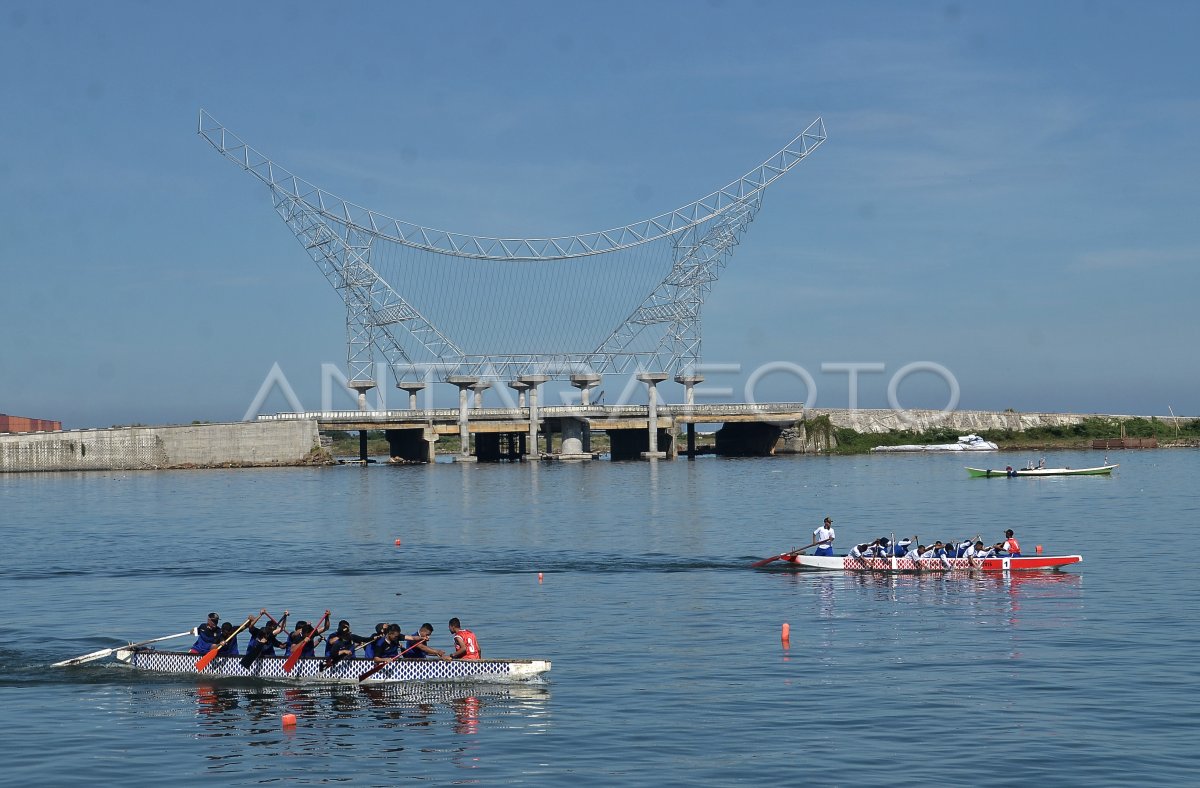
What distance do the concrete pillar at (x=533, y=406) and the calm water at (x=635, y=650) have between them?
81.2 metres

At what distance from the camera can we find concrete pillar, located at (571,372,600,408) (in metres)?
165

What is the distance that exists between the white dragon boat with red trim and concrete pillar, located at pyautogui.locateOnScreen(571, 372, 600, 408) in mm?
114876

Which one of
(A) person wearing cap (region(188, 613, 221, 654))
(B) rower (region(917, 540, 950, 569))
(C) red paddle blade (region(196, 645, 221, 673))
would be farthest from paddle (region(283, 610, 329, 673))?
(B) rower (region(917, 540, 950, 569))

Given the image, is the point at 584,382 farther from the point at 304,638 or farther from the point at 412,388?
the point at 304,638

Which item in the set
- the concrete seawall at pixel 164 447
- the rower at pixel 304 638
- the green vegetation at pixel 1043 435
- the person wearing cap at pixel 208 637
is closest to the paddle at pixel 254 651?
the rower at pixel 304 638

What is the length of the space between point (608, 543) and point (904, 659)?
97.1 feet

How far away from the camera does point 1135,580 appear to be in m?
45.1

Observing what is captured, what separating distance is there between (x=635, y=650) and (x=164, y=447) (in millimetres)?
120699

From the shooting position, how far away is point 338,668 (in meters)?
30.2

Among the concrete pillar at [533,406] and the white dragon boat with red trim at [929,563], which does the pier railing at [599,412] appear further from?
the white dragon boat with red trim at [929,563]

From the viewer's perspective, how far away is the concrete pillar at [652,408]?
160625 millimetres

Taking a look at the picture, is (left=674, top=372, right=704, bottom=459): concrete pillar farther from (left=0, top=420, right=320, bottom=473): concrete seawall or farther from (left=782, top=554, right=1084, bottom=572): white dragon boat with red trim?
(left=782, top=554, right=1084, bottom=572): white dragon boat with red trim

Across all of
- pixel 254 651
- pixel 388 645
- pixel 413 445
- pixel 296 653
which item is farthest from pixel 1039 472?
pixel 254 651

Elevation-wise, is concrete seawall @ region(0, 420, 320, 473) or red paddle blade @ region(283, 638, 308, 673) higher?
concrete seawall @ region(0, 420, 320, 473)
